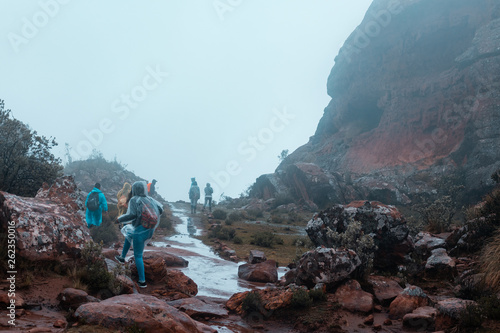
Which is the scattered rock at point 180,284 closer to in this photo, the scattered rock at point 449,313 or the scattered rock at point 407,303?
the scattered rock at point 407,303

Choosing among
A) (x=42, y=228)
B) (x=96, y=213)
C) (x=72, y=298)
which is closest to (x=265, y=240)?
(x=96, y=213)

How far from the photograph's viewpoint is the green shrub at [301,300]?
250 inches

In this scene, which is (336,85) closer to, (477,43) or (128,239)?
(477,43)

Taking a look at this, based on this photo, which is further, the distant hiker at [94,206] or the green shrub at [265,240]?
the green shrub at [265,240]

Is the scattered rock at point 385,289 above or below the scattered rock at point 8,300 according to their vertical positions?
below

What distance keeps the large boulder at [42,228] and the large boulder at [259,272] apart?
4.47 m

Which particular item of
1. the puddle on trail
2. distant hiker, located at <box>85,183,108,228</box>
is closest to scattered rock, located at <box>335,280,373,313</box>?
the puddle on trail

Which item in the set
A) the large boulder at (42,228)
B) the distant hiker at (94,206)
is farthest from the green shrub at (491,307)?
the distant hiker at (94,206)

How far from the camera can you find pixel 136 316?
4.38 metres

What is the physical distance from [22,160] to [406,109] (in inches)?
1823

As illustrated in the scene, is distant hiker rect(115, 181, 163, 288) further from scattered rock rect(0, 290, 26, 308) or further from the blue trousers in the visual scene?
scattered rock rect(0, 290, 26, 308)

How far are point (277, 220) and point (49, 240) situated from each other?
2090 cm

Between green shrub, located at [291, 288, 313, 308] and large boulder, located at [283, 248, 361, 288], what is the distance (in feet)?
2.27

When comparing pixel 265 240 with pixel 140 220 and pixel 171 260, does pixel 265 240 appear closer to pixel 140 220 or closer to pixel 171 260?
pixel 171 260
